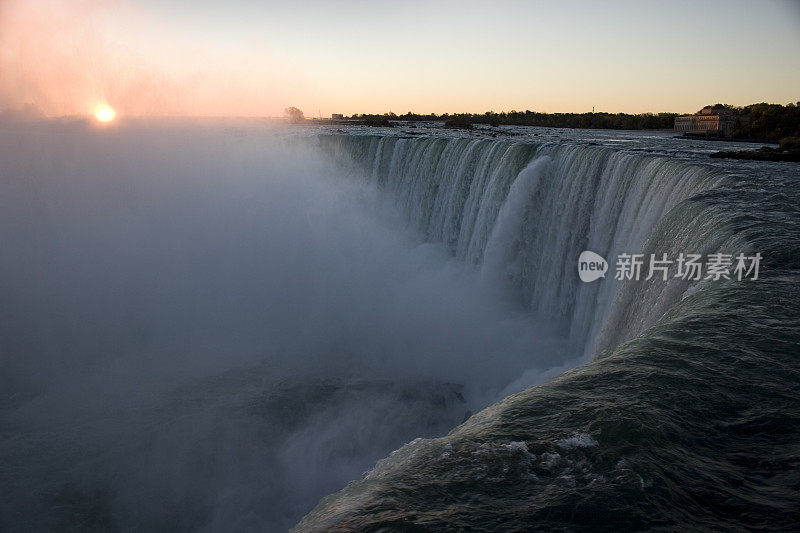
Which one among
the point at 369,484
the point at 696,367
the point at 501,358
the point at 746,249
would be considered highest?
the point at 746,249

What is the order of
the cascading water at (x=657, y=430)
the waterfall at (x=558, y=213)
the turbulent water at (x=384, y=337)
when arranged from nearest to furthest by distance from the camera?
the cascading water at (x=657, y=430), the turbulent water at (x=384, y=337), the waterfall at (x=558, y=213)

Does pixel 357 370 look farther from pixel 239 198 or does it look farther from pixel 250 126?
pixel 250 126

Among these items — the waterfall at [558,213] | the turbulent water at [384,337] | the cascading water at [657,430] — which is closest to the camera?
the cascading water at [657,430]

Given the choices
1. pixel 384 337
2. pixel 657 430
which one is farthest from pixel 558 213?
pixel 657 430

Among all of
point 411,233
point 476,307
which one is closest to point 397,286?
point 476,307

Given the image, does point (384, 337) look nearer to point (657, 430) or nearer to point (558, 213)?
point (558, 213)
